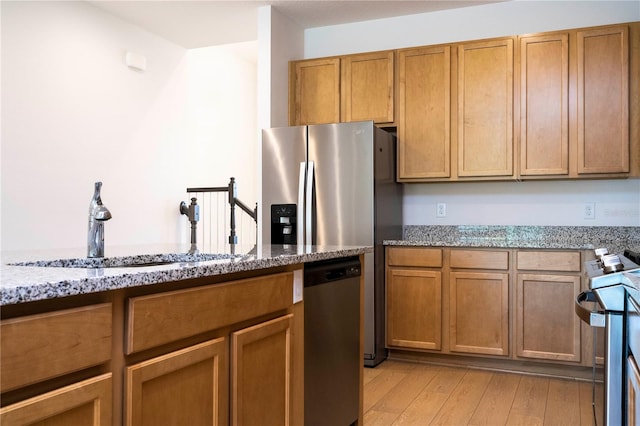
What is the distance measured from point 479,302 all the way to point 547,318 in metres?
0.43

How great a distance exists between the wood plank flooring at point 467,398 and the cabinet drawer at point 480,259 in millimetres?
713

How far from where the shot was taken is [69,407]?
1.17 m

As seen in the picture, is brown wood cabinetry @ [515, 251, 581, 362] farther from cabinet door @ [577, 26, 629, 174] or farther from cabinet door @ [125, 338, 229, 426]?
cabinet door @ [125, 338, 229, 426]

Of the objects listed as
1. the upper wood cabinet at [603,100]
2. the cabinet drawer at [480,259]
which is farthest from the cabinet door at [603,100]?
the cabinet drawer at [480,259]

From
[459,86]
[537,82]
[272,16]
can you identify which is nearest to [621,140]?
[537,82]

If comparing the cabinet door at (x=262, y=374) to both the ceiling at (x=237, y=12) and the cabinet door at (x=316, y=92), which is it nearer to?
the cabinet door at (x=316, y=92)

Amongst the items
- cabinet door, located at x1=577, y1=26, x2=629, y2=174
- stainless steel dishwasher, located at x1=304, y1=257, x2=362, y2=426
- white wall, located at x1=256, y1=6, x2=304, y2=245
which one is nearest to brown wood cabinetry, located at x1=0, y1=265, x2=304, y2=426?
stainless steel dishwasher, located at x1=304, y1=257, x2=362, y2=426

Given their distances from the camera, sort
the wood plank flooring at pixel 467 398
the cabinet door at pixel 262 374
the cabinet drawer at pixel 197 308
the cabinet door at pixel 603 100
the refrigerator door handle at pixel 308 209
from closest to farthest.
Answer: the cabinet drawer at pixel 197 308 → the cabinet door at pixel 262 374 → the wood plank flooring at pixel 467 398 → the cabinet door at pixel 603 100 → the refrigerator door handle at pixel 308 209

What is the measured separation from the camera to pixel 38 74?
4141 millimetres

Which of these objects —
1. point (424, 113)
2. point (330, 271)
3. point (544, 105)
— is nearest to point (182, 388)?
point (330, 271)

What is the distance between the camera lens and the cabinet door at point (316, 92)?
4.57m

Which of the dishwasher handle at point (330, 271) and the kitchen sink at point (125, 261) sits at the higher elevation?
the kitchen sink at point (125, 261)

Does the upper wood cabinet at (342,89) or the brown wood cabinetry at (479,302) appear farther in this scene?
the upper wood cabinet at (342,89)

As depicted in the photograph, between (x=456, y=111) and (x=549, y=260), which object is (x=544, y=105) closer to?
(x=456, y=111)
